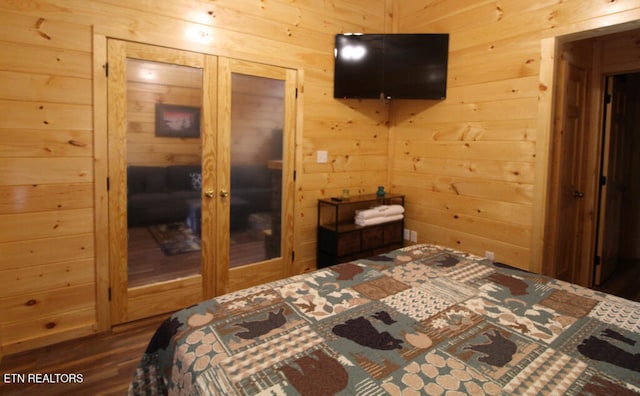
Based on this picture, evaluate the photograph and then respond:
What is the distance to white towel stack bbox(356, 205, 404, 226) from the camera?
11.5 feet

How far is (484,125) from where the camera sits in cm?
323

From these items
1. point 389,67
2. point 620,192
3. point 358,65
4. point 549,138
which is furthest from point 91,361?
point 620,192

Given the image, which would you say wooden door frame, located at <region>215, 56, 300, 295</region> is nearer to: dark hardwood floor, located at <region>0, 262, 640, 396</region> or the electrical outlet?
the electrical outlet

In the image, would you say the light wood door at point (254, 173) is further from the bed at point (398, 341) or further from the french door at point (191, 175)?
the bed at point (398, 341)

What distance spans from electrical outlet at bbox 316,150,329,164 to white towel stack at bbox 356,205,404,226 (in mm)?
584

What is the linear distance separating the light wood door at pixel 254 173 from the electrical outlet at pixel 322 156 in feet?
1.00

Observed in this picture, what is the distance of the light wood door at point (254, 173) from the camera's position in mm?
2996

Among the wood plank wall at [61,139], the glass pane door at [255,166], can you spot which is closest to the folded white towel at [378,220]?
the glass pane door at [255,166]

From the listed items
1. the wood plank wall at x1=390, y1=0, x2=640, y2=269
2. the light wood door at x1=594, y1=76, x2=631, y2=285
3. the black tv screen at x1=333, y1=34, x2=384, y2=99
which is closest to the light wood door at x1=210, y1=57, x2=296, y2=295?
the black tv screen at x1=333, y1=34, x2=384, y2=99

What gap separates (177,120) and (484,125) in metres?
2.50

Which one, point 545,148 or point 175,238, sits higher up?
point 545,148

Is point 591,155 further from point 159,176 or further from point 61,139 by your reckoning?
point 61,139

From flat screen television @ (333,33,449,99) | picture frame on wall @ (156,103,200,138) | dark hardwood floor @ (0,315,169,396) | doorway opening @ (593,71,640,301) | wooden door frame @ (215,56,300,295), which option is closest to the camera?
dark hardwood floor @ (0,315,169,396)

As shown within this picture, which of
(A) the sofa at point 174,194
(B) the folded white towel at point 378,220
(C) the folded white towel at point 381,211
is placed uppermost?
(A) the sofa at point 174,194
